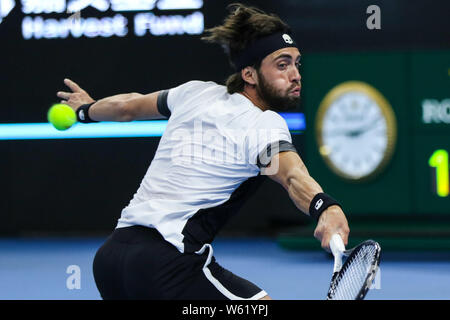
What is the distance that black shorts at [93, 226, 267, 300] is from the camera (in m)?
2.69

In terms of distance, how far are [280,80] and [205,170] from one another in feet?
1.56

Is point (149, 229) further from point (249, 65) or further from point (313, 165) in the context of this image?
point (313, 165)

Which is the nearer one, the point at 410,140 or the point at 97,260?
the point at 97,260

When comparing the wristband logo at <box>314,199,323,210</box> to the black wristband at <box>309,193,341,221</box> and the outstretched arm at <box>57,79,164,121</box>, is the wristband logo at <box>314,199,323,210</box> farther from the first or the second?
the outstretched arm at <box>57,79,164,121</box>

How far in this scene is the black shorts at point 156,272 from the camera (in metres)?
2.69

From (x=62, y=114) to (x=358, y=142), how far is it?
480cm

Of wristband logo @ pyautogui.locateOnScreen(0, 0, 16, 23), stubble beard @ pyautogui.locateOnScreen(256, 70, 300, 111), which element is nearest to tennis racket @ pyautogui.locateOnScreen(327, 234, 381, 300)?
stubble beard @ pyautogui.locateOnScreen(256, 70, 300, 111)

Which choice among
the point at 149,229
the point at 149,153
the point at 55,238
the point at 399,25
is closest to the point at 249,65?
the point at 149,229

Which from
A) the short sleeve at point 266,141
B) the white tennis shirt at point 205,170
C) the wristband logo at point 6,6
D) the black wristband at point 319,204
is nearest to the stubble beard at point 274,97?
the white tennis shirt at point 205,170

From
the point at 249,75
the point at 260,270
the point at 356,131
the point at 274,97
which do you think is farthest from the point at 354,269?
the point at 356,131

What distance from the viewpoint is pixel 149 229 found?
2.76m

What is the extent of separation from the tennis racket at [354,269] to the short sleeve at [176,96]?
83 cm

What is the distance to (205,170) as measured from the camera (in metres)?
2.75

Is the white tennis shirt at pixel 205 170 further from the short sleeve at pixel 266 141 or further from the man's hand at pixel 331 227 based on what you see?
the man's hand at pixel 331 227
